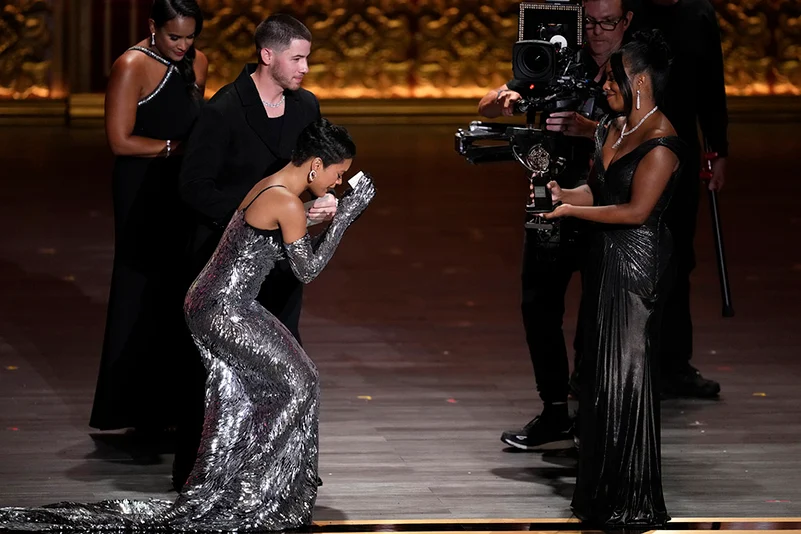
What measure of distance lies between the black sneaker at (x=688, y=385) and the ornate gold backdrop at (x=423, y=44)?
10035 mm

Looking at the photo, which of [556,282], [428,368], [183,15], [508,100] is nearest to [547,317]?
[556,282]

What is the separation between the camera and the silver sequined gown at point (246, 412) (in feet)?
14.2

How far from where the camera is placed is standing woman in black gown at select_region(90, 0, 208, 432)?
17.5 feet

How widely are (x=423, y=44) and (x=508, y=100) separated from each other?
35.9 feet

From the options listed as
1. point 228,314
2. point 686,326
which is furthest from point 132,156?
point 686,326

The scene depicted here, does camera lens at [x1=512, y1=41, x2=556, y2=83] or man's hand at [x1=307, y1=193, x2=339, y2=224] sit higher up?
camera lens at [x1=512, y1=41, x2=556, y2=83]

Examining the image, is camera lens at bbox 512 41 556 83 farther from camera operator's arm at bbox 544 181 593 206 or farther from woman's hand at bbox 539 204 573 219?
woman's hand at bbox 539 204 573 219

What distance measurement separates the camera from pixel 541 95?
195 inches

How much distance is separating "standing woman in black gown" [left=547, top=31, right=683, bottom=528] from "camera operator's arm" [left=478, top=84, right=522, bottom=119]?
60 centimetres

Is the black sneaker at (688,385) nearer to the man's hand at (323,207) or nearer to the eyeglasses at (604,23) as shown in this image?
the eyeglasses at (604,23)

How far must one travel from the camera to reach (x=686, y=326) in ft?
20.1

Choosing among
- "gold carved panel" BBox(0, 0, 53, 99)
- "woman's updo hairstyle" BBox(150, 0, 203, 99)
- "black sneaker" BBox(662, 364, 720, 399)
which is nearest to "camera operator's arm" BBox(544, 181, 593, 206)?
"woman's updo hairstyle" BBox(150, 0, 203, 99)

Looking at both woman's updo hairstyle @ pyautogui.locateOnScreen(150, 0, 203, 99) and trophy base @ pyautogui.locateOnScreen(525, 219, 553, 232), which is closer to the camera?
trophy base @ pyautogui.locateOnScreen(525, 219, 553, 232)

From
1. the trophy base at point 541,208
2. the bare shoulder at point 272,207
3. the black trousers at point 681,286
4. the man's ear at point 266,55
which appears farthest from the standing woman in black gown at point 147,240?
the black trousers at point 681,286
